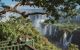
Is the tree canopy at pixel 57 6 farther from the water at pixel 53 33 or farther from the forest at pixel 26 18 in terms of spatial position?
the water at pixel 53 33

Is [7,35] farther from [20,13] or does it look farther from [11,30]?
[20,13]

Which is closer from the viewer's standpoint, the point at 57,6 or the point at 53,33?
the point at 57,6

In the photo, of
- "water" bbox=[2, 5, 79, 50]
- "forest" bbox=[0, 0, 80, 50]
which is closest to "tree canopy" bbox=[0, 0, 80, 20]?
"forest" bbox=[0, 0, 80, 50]

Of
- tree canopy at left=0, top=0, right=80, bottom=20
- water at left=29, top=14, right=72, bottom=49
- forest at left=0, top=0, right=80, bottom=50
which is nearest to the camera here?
tree canopy at left=0, top=0, right=80, bottom=20

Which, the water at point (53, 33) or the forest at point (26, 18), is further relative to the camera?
the water at point (53, 33)

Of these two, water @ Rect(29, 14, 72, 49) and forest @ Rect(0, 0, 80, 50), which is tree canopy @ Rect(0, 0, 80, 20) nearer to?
forest @ Rect(0, 0, 80, 50)

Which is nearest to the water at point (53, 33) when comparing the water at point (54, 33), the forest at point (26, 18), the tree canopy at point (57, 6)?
the water at point (54, 33)

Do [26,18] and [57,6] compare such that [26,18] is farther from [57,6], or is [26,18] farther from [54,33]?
[54,33]

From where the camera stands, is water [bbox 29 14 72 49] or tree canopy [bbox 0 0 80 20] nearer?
tree canopy [bbox 0 0 80 20]

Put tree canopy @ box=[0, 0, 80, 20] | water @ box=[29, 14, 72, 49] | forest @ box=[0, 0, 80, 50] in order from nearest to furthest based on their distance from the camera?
tree canopy @ box=[0, 0, 80, 20] < forest @ box=[0, 0, 80, 50] < water @ box=[29, 14, 72, 49]

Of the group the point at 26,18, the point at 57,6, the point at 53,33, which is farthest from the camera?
the point at 53,33

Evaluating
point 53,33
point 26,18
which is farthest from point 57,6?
point 53,33

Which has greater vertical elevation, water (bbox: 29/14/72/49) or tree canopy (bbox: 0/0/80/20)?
tree canopy (bbox: 0/0/80/20)

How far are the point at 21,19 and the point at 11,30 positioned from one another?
1.65ft
